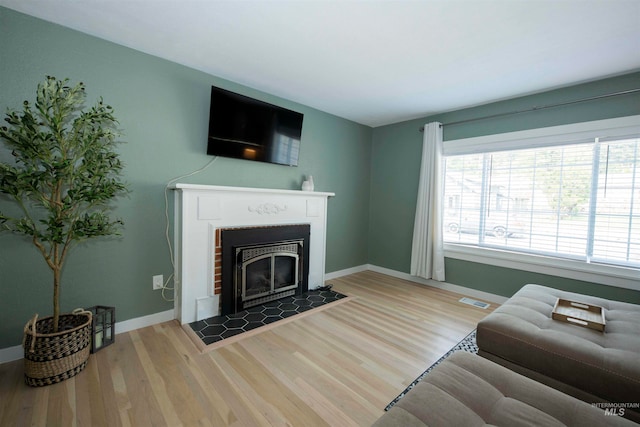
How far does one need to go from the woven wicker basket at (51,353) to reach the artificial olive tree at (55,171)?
0.13 meters

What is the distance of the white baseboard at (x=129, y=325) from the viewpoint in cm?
182

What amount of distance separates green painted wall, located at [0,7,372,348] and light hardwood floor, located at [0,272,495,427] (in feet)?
1.44

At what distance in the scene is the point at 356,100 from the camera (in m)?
3.26

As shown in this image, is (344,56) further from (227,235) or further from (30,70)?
(30,70)

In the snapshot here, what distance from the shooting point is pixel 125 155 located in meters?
2.19

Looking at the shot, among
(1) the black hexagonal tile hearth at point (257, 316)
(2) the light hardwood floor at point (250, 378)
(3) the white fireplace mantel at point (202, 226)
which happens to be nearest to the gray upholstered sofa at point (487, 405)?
(2) the light hardwood floor at point (250, 378)

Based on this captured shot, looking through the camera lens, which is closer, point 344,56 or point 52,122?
point 52,122

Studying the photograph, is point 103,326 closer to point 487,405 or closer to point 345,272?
point 487,405

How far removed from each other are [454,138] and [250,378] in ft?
11.7

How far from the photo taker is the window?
8.08 ft

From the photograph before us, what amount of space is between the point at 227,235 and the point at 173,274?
61 cm

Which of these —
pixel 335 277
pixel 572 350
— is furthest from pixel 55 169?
pixel 335 277

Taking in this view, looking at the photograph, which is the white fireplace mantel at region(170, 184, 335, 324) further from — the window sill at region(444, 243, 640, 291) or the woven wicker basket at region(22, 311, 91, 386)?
the window sill at region(444, 243, 640, 291)

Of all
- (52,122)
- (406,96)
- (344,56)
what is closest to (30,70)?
(52,122)
